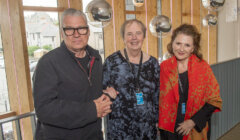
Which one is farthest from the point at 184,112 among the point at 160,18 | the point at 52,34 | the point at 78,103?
the point at 52,34

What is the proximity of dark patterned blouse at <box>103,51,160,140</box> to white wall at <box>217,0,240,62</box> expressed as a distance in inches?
242

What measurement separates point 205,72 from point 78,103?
1107 mm

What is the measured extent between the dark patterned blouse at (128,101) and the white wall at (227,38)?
6146 millimetres

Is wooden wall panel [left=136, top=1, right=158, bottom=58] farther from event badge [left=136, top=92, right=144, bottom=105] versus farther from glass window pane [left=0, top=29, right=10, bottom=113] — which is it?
event badge [left=136, top=92, right=144, bottom=105]

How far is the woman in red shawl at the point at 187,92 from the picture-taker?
5.61 feet

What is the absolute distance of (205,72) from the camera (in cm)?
175

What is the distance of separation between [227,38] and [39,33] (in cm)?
654

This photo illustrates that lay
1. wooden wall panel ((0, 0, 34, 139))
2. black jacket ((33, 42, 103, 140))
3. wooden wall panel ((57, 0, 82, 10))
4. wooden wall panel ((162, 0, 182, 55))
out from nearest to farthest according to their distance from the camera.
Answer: black jacket ((33, 42, 103, 140)), wooden wall panel ((0, 0, 34, 139)), wooden wall panel ((57, 0, 82, 10)), wooden wall panel ((162, 0, 182, 55))

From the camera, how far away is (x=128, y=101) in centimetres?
171

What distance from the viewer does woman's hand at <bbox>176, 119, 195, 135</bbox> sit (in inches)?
67.2

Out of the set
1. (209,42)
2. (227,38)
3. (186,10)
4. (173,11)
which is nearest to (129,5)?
(173,11)

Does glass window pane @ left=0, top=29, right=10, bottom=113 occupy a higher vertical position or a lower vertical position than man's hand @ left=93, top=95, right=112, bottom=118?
lower

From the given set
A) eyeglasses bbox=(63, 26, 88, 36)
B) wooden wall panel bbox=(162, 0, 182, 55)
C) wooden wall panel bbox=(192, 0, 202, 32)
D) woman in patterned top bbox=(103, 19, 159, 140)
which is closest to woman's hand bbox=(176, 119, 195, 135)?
woman in patterned top bbox=(103, 19, 159, 140)

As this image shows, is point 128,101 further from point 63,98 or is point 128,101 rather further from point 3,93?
point 3,93
